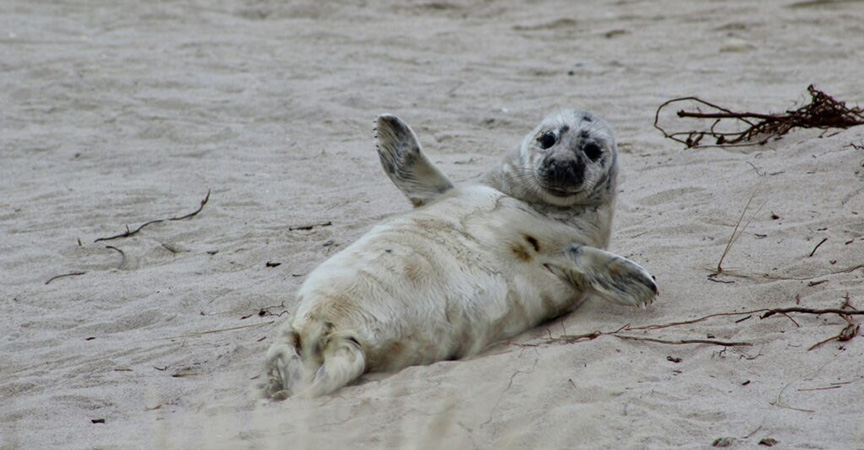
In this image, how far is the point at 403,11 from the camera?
11.3 metres

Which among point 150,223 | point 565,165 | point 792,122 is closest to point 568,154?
point 565,165

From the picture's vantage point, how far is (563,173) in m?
4.29

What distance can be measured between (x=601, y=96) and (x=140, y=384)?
518 cm

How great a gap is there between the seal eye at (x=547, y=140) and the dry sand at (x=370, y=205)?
0.64m

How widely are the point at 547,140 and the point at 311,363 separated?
5.38 ft

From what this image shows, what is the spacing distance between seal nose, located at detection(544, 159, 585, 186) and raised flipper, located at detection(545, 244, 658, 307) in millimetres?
334

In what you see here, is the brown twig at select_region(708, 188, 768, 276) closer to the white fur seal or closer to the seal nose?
the white fur seal

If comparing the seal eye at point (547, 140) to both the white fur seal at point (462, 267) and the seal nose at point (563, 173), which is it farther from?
the seal nose at point (563, 173)

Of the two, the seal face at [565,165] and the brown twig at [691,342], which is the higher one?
the seal face at [565,165]

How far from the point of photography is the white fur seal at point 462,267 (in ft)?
11.3

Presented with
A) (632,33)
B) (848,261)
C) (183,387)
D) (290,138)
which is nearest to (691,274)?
(848,261)

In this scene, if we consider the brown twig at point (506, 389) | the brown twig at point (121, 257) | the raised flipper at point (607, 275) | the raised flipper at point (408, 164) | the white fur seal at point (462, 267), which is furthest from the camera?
the brown twig at point (121, 257)

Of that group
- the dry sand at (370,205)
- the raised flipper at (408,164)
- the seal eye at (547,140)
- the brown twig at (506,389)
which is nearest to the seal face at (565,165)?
the seal eye at (547,140)

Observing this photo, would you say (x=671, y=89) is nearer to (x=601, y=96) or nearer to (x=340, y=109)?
(x=601, y=96)
